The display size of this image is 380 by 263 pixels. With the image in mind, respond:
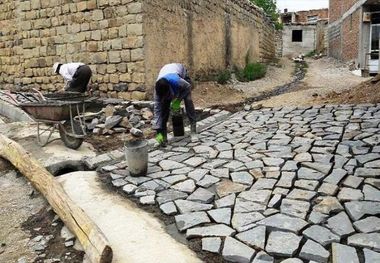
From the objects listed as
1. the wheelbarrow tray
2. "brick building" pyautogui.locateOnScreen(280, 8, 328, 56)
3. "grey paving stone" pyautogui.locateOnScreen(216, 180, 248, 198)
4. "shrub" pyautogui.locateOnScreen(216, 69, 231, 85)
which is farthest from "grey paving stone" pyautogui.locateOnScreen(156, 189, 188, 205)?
"brick building" pyautogui.locateOnScreen(280, 8, 328, 56)

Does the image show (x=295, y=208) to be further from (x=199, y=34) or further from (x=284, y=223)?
(x=199, y=34)

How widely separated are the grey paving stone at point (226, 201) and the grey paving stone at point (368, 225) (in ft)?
3.67

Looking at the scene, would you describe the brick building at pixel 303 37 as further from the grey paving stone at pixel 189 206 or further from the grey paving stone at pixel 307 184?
the grey paving stone at pixel 189 206

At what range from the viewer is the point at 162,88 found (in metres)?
5.21

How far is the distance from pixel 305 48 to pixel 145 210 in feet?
105

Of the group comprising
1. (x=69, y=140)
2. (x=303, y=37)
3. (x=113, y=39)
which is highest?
(x=303, y=37)

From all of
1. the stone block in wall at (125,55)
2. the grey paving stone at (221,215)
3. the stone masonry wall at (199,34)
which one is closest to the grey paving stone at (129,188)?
the grey paving stone at (221,215)

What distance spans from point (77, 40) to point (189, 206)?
6.57 meters

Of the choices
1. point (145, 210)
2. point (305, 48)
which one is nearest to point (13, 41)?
point (145, 210)

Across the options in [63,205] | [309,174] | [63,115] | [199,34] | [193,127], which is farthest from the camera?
[199,34]

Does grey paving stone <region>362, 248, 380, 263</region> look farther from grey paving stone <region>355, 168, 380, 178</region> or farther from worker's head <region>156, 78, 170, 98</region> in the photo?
worker's head <region>156, 78, 170, 98</region>

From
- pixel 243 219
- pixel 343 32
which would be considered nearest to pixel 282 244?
pixel 243 219

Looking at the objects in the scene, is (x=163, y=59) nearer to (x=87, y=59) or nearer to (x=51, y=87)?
(x=87, y=59)

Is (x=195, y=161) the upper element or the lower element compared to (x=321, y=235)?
upper
